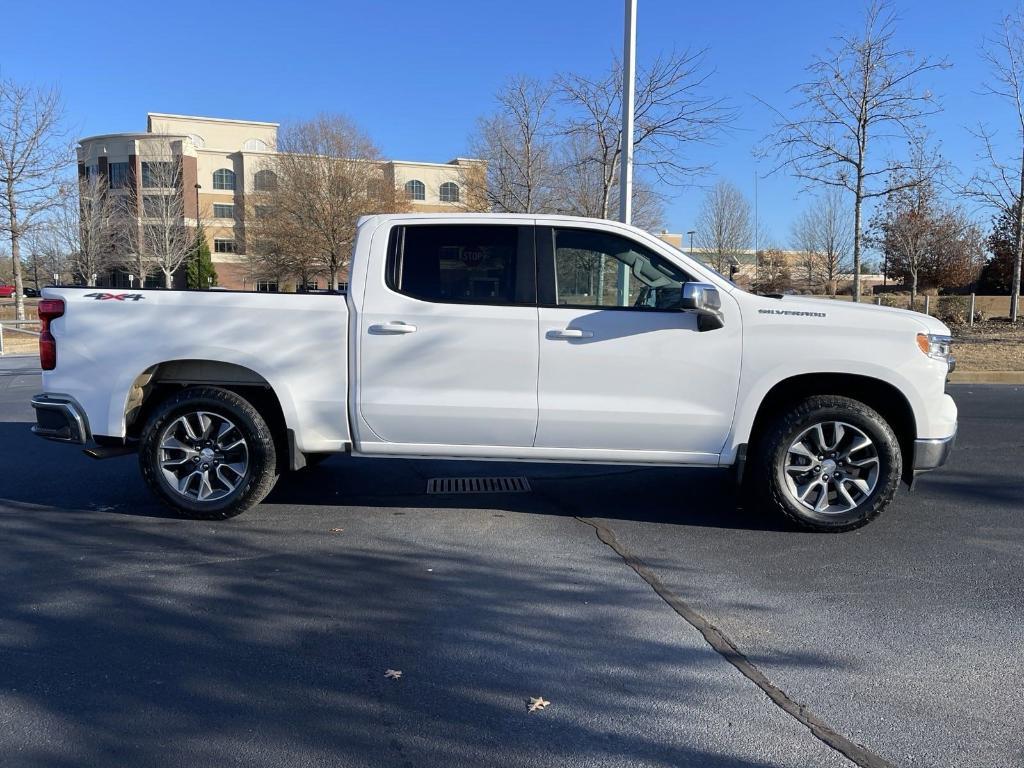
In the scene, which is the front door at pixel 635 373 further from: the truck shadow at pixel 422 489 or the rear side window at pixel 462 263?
the truck shadow at pixel 422 489

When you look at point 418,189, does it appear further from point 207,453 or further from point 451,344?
point 451,344

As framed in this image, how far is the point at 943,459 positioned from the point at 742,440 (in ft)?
4.20

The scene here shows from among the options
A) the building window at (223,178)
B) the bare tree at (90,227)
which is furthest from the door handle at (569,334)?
the building window at (223,178)

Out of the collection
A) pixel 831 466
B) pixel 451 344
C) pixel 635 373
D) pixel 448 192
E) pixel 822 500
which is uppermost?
pixel 448 192

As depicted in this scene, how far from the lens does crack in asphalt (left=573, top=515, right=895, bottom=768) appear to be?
278 cm

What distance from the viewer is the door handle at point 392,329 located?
5.18m

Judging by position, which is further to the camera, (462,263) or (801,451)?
(462,263)

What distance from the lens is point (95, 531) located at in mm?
5293

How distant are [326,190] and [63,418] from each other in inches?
1439

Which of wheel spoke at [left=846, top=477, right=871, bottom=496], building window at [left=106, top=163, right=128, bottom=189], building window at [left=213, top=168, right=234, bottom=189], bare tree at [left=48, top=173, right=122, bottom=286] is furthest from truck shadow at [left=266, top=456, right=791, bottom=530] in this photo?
building window at [left=213, top=168, right=234, bottom=189]

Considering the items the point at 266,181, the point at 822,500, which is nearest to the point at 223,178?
the point at 266,181

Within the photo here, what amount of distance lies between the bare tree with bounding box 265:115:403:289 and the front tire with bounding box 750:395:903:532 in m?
36.1

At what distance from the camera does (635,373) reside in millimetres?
5125

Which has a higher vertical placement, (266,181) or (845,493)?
(266,181)
